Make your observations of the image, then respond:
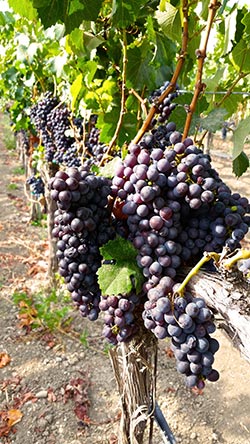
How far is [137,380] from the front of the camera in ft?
4.91

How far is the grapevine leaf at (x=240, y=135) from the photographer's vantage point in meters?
1.11

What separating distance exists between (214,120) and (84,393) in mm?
2993

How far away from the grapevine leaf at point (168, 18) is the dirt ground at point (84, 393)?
112 inches

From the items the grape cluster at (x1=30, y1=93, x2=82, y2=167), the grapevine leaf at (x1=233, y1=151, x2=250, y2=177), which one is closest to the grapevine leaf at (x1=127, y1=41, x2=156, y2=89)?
the grapevine leaf at (x1=233, y1=151, x2=250, y2=177)

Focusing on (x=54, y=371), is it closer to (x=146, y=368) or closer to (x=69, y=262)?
(x=146, y=368)

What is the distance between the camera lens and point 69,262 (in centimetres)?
118

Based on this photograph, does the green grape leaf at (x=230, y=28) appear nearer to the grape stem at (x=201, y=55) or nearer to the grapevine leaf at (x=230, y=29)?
the grapevine leaf at (x=230, y=29)

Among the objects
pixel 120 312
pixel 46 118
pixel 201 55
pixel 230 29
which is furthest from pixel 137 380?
pixel 46 118

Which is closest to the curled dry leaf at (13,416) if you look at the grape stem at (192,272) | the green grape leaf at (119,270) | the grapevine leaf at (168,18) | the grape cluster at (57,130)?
the grape cluster at (57,130)

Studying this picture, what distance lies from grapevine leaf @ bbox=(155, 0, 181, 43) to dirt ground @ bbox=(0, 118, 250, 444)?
2834mm

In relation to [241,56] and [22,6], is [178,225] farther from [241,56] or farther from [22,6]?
[22,6]

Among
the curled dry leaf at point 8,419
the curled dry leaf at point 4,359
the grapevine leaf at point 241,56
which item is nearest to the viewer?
the grapevine leaf at point 241,56

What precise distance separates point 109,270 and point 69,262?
172 millimetres

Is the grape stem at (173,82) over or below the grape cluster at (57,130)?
over
